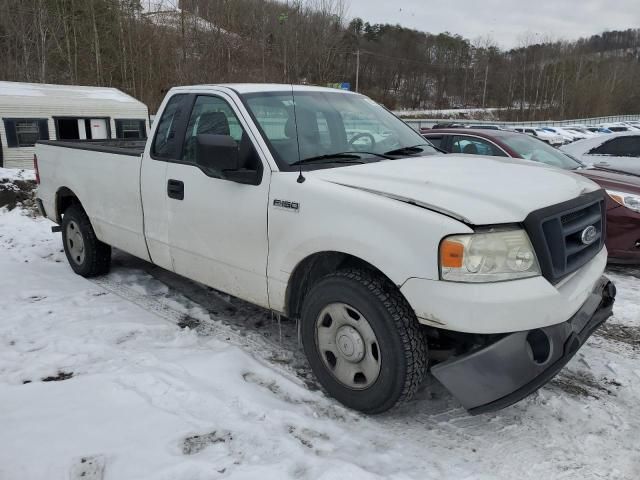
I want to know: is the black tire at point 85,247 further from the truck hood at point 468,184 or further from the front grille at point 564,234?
the front grille at point 564,234

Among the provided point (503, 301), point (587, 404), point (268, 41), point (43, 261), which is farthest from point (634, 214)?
point (268, 41)

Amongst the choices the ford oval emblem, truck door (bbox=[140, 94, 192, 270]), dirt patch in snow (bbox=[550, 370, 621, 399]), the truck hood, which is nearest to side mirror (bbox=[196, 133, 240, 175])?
the truck hood

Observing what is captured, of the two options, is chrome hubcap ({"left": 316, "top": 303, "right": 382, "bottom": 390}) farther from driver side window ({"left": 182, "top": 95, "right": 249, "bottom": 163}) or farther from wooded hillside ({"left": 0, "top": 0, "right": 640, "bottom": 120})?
wooded hillside ({"left": 0, "top": 0, "right": 640, "bottom": 120})

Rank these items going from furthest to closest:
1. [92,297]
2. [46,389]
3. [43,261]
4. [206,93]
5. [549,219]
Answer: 1. [43,261]
2. [92,297]
3. [206,93]
4. [46,389]
5. [549,219]

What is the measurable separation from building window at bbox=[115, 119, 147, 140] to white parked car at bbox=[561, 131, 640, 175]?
44.0 feet

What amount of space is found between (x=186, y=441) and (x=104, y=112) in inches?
634

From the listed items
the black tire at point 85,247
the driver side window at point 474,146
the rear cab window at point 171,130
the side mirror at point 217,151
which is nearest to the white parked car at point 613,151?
the driver side window at point 474,146

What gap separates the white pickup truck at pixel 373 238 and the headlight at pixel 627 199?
8.39 feet

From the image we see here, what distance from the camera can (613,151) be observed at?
9.82 m

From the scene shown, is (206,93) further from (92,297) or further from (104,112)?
(104,112)

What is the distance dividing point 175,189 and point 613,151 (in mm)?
9245

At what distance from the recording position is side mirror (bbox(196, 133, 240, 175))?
2979 mm

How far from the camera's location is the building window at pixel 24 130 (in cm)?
1465

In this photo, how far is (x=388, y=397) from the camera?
2.71 m
